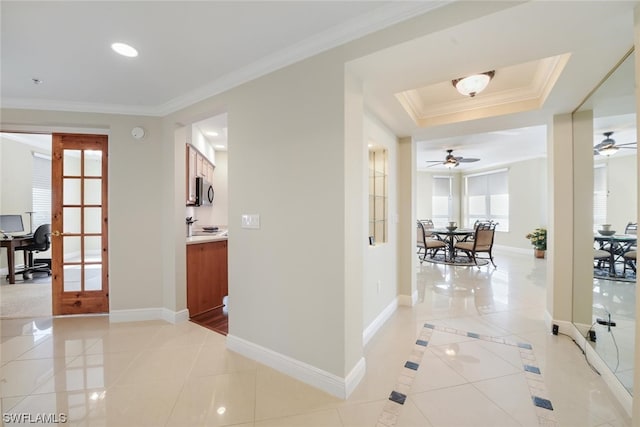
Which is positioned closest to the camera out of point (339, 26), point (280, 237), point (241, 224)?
point (339, 26)

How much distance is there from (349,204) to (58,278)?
12.2 feet

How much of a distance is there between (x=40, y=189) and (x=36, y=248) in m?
1.49

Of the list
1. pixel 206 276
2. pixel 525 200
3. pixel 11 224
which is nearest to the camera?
pixel 206 276

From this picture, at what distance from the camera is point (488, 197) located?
834 centimetres

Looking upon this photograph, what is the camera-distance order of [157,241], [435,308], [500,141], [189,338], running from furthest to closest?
[500,141] → [435,308] → [157,241] → [189,338]

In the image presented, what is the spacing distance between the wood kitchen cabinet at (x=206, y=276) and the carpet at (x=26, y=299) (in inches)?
73.2

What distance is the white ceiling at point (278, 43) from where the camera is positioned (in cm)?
144

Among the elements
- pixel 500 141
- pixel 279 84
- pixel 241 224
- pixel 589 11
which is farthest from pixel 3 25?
pixel 500 141

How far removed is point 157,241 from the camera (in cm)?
316

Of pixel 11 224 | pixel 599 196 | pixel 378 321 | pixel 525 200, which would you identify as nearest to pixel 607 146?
pixel 599 196

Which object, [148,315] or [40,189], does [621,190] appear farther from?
[40,189]

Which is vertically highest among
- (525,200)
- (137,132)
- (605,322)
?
(137,132)

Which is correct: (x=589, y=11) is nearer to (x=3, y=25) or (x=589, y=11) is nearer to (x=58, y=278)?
(x=3, y=25)

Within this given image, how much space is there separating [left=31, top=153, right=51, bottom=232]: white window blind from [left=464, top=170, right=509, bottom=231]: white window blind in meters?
11.5
